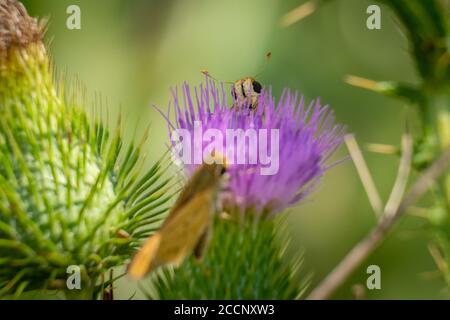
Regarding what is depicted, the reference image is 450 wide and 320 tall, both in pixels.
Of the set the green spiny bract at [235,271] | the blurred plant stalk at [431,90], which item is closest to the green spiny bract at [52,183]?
the green spiny bract at [235,271]

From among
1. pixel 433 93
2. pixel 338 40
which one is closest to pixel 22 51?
pixel 433 93

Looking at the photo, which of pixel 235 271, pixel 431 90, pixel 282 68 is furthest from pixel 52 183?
pixel 282 68

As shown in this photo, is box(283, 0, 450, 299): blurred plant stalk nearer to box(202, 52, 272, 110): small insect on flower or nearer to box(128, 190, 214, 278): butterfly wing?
box(202, 52, 272, 110): small insect on flower

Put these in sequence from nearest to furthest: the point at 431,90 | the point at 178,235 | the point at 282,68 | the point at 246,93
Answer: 1. the point at 178,235
2. the point at 431,90
3. the point at 246,93
4. the point at 282,68

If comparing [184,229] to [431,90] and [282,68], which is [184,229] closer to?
[431,90]

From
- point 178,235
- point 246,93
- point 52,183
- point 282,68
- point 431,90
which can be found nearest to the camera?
point 178,235
